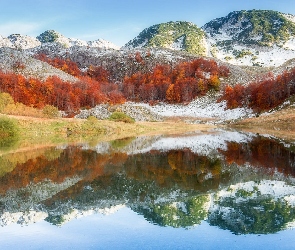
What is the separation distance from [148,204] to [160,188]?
10.8ft

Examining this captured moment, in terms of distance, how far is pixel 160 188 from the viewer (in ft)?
64.7

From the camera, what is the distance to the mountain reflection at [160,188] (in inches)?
574

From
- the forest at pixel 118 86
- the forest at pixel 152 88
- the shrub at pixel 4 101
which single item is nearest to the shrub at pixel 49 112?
the shrub at pixel 4 101

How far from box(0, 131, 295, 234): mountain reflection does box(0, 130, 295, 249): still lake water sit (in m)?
0.05

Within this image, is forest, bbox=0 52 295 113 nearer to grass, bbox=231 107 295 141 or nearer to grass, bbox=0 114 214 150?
grass, bbox=231 107 295 141

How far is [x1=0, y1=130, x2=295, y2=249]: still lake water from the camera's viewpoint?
40.3ft

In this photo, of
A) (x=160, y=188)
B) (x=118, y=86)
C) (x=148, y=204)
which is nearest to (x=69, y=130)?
(x=160, y=188)

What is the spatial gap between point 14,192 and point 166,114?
109238 millimetres

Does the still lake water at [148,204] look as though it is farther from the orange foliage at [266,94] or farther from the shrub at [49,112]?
the orange foliage at [266,94]

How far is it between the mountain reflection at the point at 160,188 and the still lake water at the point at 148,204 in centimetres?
5

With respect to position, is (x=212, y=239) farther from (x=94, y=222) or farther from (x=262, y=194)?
(x=262, y=194)

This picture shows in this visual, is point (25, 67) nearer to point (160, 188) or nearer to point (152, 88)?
point (152, 88)

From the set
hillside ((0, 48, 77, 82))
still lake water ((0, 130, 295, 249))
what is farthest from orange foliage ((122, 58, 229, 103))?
still lake water ((0, 130, 295, 249))

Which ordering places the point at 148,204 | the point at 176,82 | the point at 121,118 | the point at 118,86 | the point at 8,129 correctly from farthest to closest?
the point at 118,86, the point at 176,82, the point at 121,118, the point at 8,129, the point at 148,204
